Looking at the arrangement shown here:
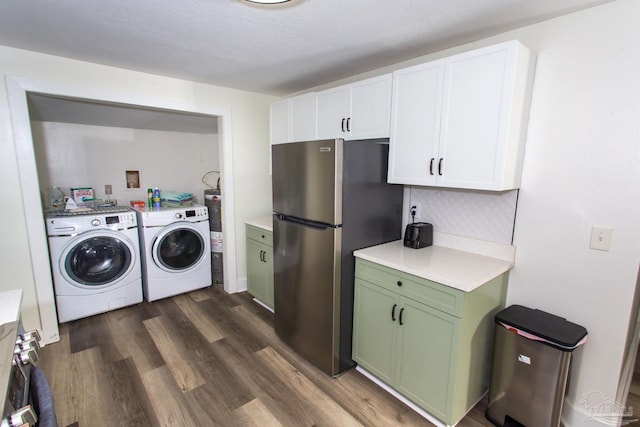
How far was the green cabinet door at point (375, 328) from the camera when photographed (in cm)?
193

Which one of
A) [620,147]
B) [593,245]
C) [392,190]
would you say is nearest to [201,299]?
[392,190]

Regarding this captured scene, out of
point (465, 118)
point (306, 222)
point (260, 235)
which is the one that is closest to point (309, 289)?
point (306, 222)

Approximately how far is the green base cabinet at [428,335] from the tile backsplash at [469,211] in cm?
30

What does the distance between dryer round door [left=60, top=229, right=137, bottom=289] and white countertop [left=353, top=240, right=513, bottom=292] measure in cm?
241

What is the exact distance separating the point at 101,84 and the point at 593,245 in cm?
359

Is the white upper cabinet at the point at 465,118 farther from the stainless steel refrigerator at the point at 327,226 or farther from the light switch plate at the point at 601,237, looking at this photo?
the light switch plate at the point at 601,237

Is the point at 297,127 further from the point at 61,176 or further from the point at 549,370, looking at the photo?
the point at 61,176

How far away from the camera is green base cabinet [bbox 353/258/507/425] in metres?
1.64

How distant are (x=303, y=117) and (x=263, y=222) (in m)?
1.14

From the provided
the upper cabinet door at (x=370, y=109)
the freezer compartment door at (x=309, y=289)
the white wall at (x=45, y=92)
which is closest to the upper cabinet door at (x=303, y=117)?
the upper cabinet door at (x=370, y=109)

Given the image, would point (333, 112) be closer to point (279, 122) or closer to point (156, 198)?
point (279, 122)

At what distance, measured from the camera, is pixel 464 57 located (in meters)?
1.72

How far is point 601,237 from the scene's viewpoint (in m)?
1.62

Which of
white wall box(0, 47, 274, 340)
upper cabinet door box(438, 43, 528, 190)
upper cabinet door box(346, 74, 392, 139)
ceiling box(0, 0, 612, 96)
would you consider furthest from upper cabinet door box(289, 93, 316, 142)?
upper cabinet door box(438, 43, 528, 190)
